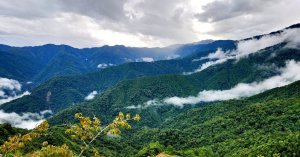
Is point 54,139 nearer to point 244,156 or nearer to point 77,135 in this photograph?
point 244,156

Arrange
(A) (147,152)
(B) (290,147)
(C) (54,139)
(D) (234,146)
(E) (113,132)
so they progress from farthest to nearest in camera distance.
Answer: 1. (D) (234,146)
2. (C) (54,139)
3. (A) (147,152)
4. (B) (290,147)
5. (E) (113,132)

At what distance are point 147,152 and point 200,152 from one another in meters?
37.3

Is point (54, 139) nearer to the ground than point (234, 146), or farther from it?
farther from it

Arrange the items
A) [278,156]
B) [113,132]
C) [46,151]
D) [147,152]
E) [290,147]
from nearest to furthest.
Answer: [46,151]
[113,132]
[278,156]
[290,147]
[147,152]

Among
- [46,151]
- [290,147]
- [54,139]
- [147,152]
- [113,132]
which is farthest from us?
[54,139]

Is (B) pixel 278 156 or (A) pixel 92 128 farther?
(B) pixel 278 156

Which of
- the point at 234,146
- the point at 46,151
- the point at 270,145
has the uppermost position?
the point at 46,151

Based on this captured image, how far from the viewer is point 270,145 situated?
140 metres

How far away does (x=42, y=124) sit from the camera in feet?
58.1

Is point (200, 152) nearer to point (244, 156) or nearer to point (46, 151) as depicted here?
point (244, 156)

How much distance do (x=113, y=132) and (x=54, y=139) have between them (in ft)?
505

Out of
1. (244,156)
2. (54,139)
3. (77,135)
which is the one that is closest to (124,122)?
(77,135)

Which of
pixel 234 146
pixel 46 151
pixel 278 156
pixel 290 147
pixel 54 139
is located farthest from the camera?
pixel 234 146

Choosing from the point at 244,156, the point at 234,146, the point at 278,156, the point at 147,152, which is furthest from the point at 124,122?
the point at 234,146
